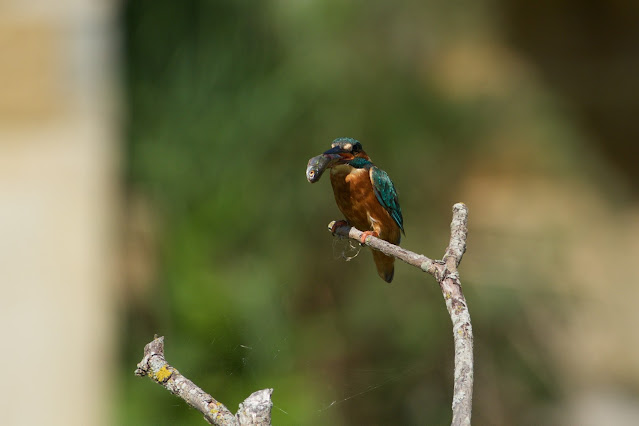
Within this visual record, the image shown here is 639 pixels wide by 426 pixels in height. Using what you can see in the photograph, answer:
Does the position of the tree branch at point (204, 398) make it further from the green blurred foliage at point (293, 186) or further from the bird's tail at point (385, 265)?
the green blurred foliage at point (293, 186)

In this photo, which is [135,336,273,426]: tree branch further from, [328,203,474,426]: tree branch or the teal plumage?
the teal plumage

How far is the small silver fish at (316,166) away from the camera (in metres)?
0.54

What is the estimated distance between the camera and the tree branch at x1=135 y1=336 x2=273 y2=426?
18.6 inches

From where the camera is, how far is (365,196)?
0.77m

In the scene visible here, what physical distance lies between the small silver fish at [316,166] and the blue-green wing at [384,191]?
130mm

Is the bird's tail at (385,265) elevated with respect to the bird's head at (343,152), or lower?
lower

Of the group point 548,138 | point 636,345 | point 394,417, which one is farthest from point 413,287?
point 636,345

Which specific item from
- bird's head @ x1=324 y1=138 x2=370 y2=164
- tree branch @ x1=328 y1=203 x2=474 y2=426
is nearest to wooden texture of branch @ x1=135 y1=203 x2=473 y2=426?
tree branch @ x1=328 y1=203 x2=474 y2=426

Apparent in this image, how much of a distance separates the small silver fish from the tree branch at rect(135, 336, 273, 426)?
0.54 ft

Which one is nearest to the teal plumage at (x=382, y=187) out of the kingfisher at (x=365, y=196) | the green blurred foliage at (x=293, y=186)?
the kingfisher at (x=365, y=196)

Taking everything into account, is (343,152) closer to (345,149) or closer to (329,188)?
(345,149)

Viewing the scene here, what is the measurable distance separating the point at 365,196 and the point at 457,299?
0.25 m

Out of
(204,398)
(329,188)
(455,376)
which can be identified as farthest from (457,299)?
(329,188)

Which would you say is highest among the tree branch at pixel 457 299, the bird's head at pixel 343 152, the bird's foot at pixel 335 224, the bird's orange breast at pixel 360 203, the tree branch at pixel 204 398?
the bird's head at pixel 343 152
